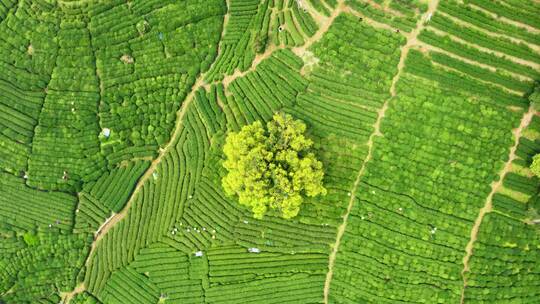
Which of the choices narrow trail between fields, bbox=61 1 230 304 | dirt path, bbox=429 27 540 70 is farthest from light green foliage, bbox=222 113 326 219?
dirt path, bbox=429 27 540 70

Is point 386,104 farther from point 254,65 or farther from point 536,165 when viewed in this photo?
point 536,165

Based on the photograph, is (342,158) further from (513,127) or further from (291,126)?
(513,127)

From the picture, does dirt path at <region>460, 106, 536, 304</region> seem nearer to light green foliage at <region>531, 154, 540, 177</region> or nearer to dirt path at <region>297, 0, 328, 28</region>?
light green foliage at <region>531, 154, 540, 177</region>

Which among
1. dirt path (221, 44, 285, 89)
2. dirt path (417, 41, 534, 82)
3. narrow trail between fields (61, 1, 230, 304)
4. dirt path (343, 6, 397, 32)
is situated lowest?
narrow trail between fields (61, 1, 230, 304)

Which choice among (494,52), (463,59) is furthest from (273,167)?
(494,52)

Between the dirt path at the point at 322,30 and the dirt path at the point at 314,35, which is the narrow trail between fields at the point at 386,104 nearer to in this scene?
the dirt path at the point at 322,30

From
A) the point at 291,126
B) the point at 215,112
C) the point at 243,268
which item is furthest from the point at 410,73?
the point at 243,268
